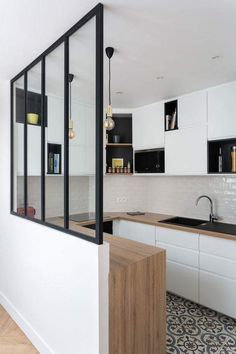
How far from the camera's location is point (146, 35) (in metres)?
1.83

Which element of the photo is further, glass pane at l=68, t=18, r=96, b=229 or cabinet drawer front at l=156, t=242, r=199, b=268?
cabinet drawer front at l=156, t=242, r=199, b=268

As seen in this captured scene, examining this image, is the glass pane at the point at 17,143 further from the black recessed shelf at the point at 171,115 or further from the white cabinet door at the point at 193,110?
the white cabinet door at the point at 193,110

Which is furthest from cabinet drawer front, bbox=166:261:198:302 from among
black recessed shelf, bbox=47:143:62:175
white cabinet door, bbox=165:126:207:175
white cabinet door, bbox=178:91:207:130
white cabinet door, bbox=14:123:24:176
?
white cabinet door, bbox=14:123:24:176

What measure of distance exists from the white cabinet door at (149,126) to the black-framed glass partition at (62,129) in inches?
27.2

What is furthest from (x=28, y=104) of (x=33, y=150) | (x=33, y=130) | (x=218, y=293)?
(x=218, y=293)

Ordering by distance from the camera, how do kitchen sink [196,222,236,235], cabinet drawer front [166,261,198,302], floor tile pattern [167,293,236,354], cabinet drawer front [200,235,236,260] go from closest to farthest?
floor tile pattern [167,293,236,354]
cabinet drawer front [200,235,236,260]
kitchen sink [196,222,236,235]
cabinet drawer front [166,261,198,302]

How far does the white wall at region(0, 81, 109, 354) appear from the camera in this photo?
4.97 ft

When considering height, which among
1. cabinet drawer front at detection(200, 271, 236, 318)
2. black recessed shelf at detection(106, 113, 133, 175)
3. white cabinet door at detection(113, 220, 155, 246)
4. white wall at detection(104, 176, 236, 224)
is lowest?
cabinet drawer front at detection(200, 271, 236, 318)

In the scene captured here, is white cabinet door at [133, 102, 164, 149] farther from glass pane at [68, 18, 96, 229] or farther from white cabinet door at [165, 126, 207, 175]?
glass pane at [68, 18, 96, 229]

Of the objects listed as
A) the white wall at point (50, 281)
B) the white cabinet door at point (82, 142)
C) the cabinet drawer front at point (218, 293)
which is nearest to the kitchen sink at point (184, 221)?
the cabinet drawer front at point (218, 293)

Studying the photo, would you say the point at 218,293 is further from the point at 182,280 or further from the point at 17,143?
the point at 17,143

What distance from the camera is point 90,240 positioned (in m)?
1.56

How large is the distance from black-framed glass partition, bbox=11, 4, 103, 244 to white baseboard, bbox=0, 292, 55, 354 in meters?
0.97

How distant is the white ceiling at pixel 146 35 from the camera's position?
1521 mm
